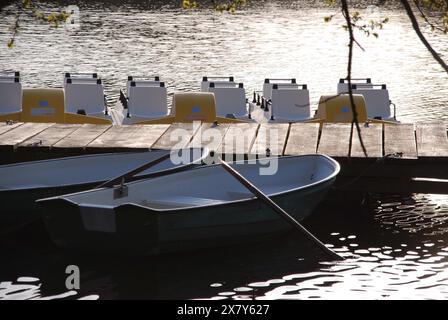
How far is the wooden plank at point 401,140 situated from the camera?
1273cm

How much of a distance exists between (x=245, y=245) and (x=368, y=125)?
148 inches

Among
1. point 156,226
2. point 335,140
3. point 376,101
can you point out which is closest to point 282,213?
point 156,226

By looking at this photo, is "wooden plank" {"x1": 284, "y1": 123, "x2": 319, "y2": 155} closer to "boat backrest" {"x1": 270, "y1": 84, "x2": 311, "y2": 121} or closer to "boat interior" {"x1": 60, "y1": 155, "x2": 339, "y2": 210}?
"boat interior" {"x1": 60, "y1": 155, "x2": 339, "y2": 210}

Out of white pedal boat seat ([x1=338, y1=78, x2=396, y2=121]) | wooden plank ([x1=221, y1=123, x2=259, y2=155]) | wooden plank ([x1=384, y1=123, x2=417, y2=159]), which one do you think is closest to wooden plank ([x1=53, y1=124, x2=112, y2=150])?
wooden plank ([x1=221, y1=123, x2=259, y2=155])

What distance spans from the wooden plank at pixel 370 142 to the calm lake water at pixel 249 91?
0.81m

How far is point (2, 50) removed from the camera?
35.4m

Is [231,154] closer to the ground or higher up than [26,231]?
higher up

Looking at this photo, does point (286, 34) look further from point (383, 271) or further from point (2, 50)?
point (383, 271)

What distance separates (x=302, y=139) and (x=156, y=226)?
3630 millimetres

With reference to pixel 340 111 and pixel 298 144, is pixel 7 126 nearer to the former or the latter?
pixel 298 144

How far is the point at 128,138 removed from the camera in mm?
13656
